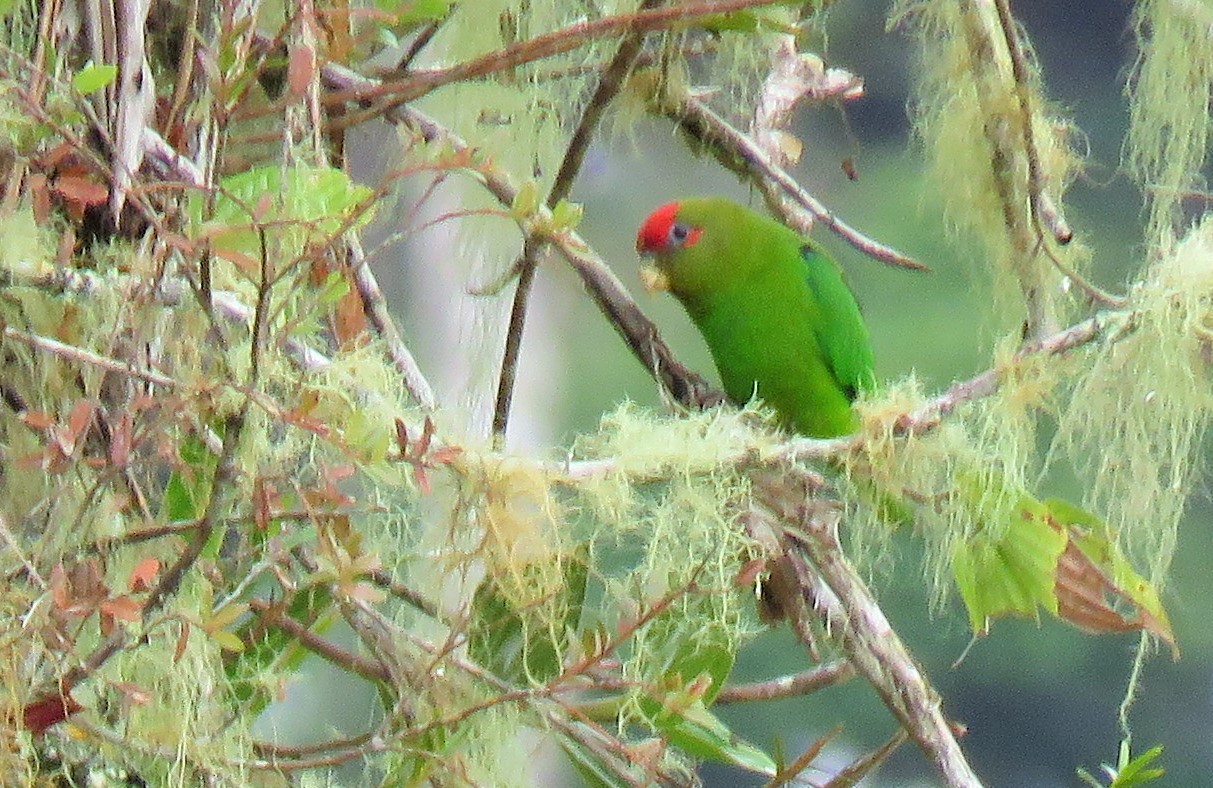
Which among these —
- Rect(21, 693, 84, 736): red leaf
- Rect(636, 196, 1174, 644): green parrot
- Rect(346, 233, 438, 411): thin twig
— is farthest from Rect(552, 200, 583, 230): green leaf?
Rect(636, 196, 1174, 644): green parrot

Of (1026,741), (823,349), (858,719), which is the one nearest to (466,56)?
(823,349)

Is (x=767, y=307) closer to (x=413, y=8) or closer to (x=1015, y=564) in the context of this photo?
(x=1015, y=564)

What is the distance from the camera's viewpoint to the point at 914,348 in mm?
2180

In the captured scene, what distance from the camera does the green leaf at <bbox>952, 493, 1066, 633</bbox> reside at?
100 cm

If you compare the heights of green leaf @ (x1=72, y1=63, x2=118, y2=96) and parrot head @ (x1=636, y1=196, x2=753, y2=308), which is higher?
green leaf @ (x1=72, y1=63, x2=118, y2=96)

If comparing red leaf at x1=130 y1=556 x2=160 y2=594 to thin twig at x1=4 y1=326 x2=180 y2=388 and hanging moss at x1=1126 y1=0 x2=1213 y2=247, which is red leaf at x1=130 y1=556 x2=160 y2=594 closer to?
thin twig at x1=4 y1=326 x2=180 y2=388

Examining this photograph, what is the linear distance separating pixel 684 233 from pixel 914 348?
56cm

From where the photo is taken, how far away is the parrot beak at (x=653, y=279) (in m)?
1.79

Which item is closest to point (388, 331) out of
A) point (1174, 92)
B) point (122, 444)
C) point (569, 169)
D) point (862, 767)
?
point (569, 169)

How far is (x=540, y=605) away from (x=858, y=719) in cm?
157

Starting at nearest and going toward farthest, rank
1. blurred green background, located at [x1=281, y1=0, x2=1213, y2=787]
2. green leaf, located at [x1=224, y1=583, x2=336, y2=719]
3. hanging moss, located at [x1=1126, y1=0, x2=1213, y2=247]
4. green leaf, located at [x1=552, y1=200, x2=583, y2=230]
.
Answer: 1. green leaf, located at [x1=552, y1=200, x2=583, y2=230]
2. green leaf, located at [x1=224, y1=583, x2=336, y2=719]
3. hanging moss, located at [x1=1126, y1=0, x2=1213, y2=247]
4. blurred green background, located at [x1=281, y1=0, x2=1213, y2=787]

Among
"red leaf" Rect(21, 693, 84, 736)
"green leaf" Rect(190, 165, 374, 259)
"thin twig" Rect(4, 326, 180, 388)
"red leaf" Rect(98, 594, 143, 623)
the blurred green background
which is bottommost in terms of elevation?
the blurred green background

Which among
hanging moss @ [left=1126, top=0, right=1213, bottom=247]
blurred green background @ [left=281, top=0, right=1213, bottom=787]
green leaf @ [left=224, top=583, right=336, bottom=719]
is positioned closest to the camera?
green leaf @ [left=224, top=583, right=336, bottom=719]

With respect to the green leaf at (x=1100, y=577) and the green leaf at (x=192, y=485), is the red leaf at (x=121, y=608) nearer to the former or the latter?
the green leaf at (x=192, y=485)
